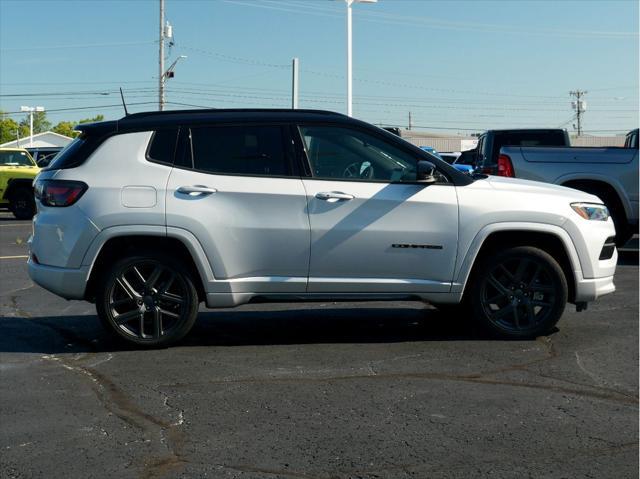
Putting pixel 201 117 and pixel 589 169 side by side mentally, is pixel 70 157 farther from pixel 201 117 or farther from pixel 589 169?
pixel 589 169

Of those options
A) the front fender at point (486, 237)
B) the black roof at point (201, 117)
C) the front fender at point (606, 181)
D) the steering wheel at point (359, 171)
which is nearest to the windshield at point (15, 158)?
the front fender at point (606, 181)

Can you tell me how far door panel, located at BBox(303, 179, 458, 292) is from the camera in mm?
7238

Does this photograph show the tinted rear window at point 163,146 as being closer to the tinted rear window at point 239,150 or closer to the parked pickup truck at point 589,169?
the tinted rear window at point 239,150

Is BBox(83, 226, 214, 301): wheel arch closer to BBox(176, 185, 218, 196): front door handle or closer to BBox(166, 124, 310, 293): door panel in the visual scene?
BBox(166, 124, 310, 293): door panel

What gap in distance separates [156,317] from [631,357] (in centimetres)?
357

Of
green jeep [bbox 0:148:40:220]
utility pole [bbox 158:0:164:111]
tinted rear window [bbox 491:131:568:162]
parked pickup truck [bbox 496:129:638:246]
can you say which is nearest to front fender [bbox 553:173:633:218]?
parked pickup truck [bbox 496:129:638:246]

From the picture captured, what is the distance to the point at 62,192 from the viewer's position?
7.15 metres

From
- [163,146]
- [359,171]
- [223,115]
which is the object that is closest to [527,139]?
[359,171]

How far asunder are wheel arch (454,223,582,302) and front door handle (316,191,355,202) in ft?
3.45

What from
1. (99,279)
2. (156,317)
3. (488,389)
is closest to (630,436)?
(488,389)

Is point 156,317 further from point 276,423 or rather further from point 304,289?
point 276,423

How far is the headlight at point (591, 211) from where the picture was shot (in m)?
7.59

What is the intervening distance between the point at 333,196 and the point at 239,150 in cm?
83

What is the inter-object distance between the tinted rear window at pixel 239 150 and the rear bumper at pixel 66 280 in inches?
47.3
